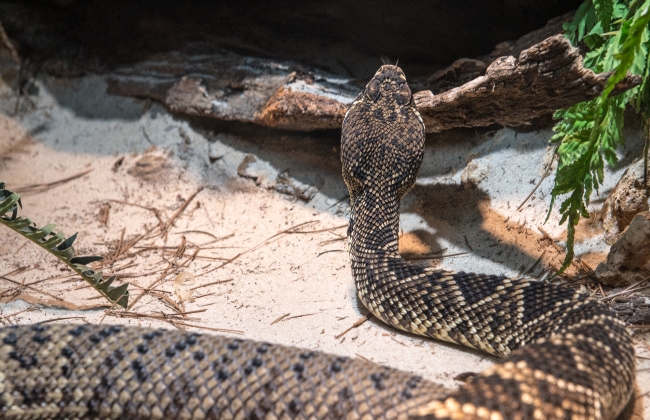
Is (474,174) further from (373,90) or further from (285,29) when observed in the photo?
(285,29)

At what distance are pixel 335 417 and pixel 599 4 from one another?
11.1 feet

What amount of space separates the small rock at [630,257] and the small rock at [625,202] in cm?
27

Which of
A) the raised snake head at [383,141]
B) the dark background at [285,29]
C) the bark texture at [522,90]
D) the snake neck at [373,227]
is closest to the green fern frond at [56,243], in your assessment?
the snake neck at [373,227]

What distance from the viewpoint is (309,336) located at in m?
3.61

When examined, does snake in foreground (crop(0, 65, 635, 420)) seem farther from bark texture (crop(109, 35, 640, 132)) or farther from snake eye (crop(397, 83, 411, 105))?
snake eye (crop(397, 83, 411, 105))

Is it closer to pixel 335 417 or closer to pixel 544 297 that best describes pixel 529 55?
pixel 544 297

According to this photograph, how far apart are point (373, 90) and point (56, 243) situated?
2.87m

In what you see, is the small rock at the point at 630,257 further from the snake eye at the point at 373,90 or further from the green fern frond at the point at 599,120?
the snake eye at the point at 373,90

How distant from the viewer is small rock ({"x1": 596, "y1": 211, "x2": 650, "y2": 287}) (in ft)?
11.3

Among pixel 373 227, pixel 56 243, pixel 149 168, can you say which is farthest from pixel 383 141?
pixel 149 168

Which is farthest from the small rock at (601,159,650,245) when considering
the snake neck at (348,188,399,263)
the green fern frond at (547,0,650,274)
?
the snake neck at (348,188,399,263)

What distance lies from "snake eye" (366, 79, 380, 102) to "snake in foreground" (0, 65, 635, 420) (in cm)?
194

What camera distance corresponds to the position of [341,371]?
103 inches

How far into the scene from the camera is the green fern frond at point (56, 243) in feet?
11.6
